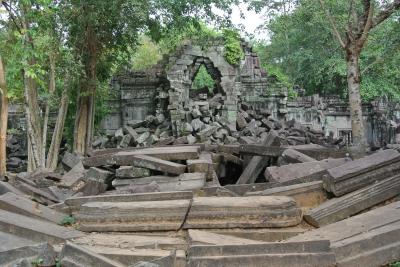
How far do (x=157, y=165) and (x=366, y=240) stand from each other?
321 centimetres

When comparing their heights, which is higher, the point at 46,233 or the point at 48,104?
the point at 48,104

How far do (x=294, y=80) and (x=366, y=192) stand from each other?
84.9 feet

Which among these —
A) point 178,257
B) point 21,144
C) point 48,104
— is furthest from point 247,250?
point 21,144

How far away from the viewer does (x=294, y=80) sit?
29609 mm

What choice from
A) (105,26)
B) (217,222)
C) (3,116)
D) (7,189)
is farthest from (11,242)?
(105,26)

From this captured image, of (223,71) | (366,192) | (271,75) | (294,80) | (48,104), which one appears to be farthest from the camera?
(294,80)

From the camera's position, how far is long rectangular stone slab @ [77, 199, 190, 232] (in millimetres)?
4215

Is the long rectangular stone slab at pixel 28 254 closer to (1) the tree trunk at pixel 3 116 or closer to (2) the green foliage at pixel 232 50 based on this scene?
(1) the tree trunk at pixel 3 116

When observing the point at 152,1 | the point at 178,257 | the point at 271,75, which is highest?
the point at 152,1

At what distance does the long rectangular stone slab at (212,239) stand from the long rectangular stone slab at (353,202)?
805 millimetres

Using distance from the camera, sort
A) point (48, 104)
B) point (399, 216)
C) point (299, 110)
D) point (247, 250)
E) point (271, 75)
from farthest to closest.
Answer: point (299, 110)
point (271, 75)
point (48, 104)
point (399, 216)
point (247, 250)

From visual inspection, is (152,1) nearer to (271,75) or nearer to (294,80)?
(271,75)

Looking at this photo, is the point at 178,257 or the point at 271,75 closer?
the point at 178,257

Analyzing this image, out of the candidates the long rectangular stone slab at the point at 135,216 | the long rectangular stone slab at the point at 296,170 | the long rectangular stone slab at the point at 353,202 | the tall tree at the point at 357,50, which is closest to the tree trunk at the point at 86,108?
the tall tree at the point at 357,50
